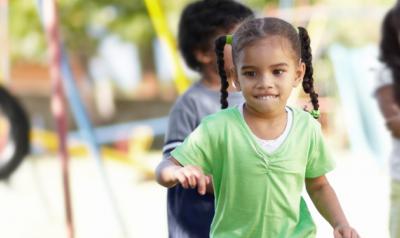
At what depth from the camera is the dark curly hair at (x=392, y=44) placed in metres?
3.76

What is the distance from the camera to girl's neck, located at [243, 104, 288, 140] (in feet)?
8.39

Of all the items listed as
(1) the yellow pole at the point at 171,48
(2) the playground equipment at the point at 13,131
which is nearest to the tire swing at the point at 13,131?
(2) the playground equipment at the point at 13,131

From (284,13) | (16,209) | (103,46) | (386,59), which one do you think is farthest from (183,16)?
(103,46)

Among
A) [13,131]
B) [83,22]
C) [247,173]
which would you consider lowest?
[13,131]

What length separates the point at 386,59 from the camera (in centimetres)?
382

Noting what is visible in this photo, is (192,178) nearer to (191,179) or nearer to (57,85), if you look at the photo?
(191,179)

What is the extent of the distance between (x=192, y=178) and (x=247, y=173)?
258 mm

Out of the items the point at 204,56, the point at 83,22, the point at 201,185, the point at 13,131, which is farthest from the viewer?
the point at 83,22

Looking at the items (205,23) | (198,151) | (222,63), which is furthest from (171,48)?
(198,151)

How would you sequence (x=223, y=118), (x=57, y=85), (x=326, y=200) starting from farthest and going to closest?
(x=57, y=85), (x=326, y=200), (x=223, y=118)

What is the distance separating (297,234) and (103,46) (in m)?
20.1

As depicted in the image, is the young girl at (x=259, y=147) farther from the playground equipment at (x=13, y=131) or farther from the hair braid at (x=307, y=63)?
the playground equipment at (x=13, y=131)

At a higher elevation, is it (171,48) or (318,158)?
(171,48)

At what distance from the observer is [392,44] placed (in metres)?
3.83
